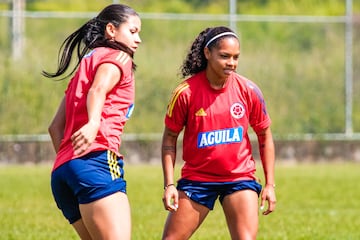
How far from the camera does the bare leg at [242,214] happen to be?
25.6 ft

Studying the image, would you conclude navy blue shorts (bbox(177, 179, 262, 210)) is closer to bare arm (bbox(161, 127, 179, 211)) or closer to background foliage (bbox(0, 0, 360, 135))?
bare arm (bbox(161, 127, 179, 211))

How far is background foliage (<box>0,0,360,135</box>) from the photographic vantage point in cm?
2353

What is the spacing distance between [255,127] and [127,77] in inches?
67.4

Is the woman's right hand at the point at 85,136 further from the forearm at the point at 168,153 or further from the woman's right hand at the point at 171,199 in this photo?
the forearm at the point at 168,153

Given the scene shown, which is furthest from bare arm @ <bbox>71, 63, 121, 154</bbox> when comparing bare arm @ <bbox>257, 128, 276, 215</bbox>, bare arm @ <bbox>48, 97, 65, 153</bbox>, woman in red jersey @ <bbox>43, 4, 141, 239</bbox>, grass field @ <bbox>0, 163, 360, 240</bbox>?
grass field @ <bbox>0, 163, 360, 240</bbox>

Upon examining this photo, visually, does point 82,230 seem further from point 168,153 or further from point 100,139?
point 168,153

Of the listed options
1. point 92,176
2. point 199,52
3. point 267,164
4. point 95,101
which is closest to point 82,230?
point 92,176

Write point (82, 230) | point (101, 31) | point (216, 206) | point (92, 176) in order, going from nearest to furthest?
point (92, 176) → point (82, 230) → point (101, 31) → point (216, 206)

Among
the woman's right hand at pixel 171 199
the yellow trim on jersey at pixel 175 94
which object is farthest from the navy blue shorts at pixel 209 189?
the yellow trim on jersey at pixel 175 94

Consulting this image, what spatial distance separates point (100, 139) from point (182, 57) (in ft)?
55.9

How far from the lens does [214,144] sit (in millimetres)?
7918

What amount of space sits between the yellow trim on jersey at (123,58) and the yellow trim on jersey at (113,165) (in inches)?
20.9

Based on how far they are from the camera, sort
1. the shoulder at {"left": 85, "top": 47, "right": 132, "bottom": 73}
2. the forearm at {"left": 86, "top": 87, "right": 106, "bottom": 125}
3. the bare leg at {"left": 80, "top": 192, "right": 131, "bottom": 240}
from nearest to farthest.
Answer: the forearm at {"left": 86, "top": 87, "right": 106, "bottom": 125}
the bare leg at {"left": 80, "top": 192, "right": 131, "bottom": 240}
the shoulder at {"left": 85, "top": 47, "right": 132, "bottom": 73}

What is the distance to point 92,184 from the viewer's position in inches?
255
